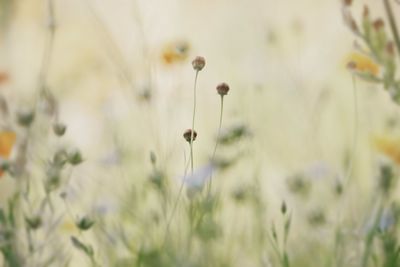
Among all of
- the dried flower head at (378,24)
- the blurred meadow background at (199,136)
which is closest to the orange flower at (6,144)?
the blurred meadow background at (199,136)

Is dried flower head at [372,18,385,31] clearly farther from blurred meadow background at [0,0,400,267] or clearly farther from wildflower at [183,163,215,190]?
wildflower at [183,163,215,190]

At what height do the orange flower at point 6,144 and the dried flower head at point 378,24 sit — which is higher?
the dried flower head at point 378,24

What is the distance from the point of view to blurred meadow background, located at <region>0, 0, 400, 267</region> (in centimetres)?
158

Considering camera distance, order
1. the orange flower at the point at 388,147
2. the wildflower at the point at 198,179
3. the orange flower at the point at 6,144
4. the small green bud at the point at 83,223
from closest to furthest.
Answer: the small green bud at the point at 83,223, the wildflower at the point at 198,179, the orange flower at the point at 6,144, the orange flower at the point at 388,147

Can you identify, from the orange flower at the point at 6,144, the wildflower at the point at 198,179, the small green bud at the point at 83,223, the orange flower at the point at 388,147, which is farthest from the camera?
the orange flower at the point at 388,147

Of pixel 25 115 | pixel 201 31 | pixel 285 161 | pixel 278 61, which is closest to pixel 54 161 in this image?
pixel 25 115

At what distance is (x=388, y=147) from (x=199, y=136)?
3.86 feet

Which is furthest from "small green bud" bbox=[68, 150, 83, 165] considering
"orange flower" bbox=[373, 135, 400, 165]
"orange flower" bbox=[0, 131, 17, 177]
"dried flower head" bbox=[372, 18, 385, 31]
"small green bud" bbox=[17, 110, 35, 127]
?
"orange flower" bbox=[373, 135, 400, 165]

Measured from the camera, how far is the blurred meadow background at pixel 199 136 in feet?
5.19

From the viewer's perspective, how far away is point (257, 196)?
1.87 meters

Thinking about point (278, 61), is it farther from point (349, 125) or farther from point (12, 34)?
point (12, 34)

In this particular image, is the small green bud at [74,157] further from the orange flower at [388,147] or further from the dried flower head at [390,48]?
the orange flower at [388,147]

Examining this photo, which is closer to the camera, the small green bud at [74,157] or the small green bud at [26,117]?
the small green bud at [74,157]

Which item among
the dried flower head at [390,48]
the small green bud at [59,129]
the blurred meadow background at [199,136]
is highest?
the dried flower head at [390,48]
